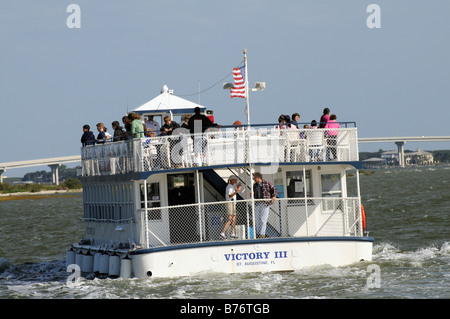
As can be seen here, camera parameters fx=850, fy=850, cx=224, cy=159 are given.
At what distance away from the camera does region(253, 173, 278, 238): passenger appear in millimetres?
21359

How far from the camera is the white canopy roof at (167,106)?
87.5 feet

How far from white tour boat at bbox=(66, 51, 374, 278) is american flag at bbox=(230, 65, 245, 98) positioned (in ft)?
4.46

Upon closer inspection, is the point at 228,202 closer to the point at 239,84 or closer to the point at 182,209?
the point at 182,209

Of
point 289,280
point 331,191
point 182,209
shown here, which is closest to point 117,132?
point 182,209

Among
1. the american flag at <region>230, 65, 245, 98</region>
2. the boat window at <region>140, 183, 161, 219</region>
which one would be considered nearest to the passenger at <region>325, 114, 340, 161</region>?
the american flag at <region>230, 65, 245, 98</region>

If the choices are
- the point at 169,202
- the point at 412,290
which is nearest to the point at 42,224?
the point at 169,202

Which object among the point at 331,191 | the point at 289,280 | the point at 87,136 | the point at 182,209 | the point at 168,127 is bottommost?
the point at 289,280

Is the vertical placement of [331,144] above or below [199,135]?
below

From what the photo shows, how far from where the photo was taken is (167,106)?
2692 cm

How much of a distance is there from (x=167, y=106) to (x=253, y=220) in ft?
23.1

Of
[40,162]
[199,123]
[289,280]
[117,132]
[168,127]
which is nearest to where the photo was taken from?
[289,280]

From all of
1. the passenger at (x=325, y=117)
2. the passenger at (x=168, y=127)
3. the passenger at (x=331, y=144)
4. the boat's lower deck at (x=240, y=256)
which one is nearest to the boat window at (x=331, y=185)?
the passenger at (x=331, y=144)

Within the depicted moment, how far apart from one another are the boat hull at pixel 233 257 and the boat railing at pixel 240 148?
2061mm

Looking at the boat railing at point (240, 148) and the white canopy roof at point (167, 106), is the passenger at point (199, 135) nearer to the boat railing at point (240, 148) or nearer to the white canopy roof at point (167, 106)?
the boat railing at point (240, 148)
